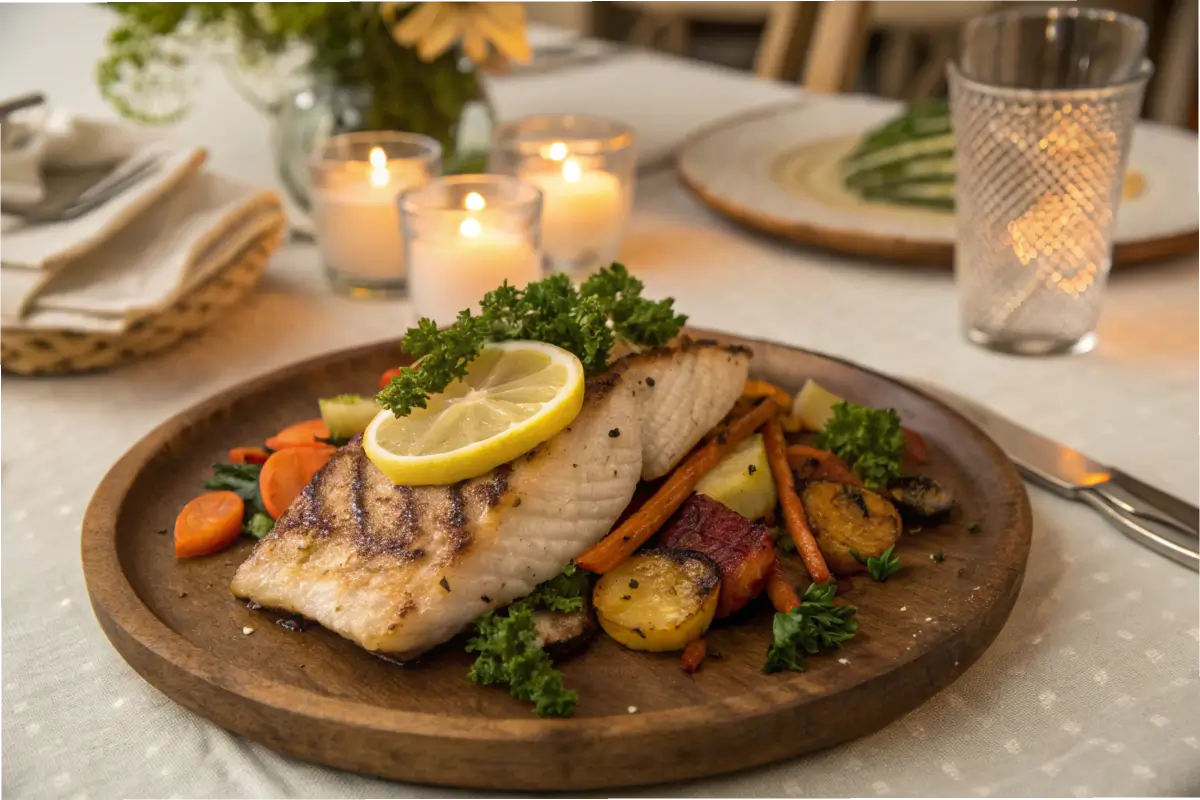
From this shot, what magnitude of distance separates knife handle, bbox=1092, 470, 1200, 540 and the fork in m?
2.28

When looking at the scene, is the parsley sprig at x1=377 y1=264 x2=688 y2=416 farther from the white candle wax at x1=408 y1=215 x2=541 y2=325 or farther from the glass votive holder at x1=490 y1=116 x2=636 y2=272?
the glass votive holder at x1=490 y1=116 x2=636 y2=272

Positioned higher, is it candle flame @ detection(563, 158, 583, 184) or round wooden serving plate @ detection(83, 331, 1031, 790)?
candle flame @ detection(563, 158, 583, 184)

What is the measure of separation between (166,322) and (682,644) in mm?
1626

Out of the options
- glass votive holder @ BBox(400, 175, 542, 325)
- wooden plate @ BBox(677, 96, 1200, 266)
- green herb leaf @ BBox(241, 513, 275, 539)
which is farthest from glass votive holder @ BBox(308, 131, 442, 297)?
green herb leaf @ BBox(241, 513, 275, 539)

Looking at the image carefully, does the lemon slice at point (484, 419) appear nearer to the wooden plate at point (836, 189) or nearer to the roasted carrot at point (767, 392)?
the roasted carrot at point (767, 392)

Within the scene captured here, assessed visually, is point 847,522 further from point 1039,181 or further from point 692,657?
point 1039,181

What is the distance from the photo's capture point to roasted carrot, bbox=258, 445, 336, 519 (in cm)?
199

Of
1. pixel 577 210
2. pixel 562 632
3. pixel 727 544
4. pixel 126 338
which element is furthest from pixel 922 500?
pixel 126 338

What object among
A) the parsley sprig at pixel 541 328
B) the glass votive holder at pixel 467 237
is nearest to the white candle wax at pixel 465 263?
the glass votive holder at pixel 467 237

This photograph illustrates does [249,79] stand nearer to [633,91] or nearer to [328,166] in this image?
[328,166]

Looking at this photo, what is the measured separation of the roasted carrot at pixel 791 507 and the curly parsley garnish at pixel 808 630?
0.12 m

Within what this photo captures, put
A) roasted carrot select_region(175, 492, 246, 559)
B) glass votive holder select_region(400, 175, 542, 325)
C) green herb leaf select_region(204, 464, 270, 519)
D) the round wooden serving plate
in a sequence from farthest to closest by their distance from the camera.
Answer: glass votive holder select_region(400, 175, 542, 325), green herb leaf select_region(204, 464, 270, 519), roasted carrot select_region(175, 492, 246, 559), the round wooden serving plate

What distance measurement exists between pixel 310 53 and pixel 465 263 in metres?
0.94

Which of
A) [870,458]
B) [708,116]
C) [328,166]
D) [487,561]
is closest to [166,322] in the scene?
[328,166]
